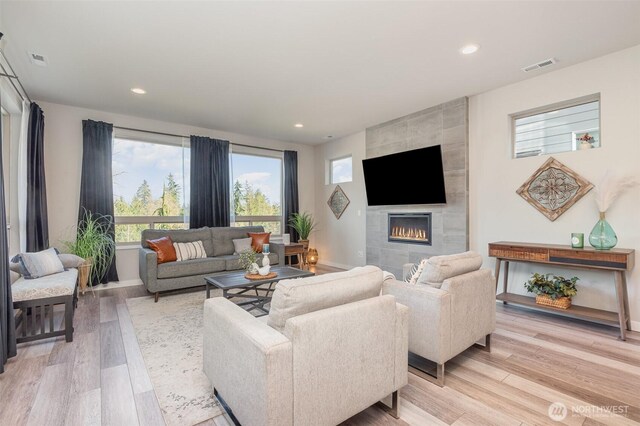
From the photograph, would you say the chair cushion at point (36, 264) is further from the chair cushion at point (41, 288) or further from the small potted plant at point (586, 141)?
the small potted plant at point (586, 141)

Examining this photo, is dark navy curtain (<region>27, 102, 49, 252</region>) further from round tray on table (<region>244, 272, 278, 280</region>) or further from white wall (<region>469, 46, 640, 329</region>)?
white wall (<region>469, 46, 640, 329</region>)

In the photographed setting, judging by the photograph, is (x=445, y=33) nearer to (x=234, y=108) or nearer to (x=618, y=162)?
(x=618, y=162)

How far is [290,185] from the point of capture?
22.7 ft

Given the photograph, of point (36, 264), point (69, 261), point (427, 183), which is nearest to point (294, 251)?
point (427, 183)

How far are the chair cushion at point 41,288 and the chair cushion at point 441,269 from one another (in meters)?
3.15

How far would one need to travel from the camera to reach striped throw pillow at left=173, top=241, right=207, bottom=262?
4539mm

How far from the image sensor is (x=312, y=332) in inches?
54.1

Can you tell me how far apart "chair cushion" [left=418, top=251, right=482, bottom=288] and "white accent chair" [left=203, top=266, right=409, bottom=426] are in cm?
52

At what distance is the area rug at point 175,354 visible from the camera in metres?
1.84

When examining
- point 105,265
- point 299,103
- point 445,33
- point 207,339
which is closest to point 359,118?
point 299,103

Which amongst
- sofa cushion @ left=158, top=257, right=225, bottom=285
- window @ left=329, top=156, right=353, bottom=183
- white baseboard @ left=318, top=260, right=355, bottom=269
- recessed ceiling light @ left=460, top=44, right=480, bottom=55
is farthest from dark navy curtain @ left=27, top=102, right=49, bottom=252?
recessed ceiling light @ left=460, top=44, right=480, bottom=55

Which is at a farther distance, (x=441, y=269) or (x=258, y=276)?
(x=258, y=276)

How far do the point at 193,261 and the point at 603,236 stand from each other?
4943mm

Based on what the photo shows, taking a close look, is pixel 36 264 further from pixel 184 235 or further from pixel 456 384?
pixel 456 384
